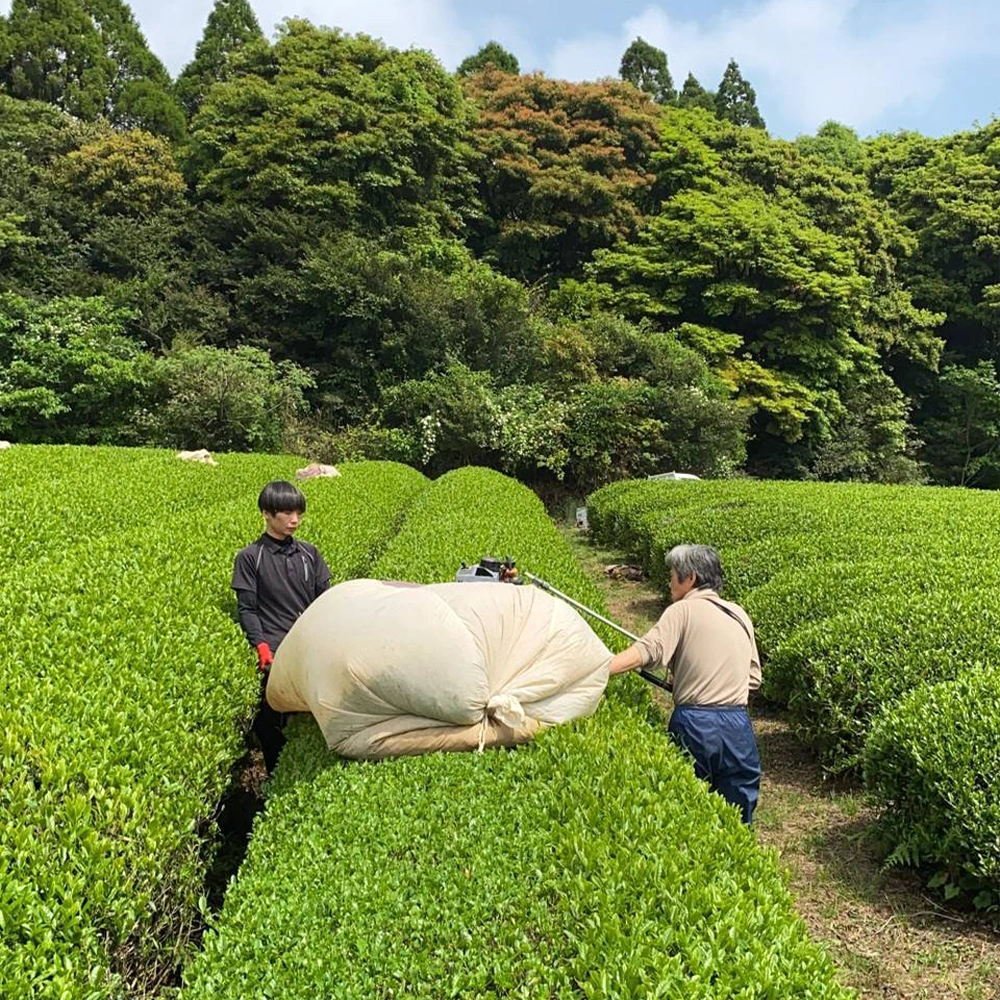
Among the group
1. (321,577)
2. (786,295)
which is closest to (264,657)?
(321,577)

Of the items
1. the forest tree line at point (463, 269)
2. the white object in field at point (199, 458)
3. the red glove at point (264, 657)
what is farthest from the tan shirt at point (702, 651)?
the forest tree line at point (463, 269)

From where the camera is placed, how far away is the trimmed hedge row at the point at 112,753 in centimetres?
192

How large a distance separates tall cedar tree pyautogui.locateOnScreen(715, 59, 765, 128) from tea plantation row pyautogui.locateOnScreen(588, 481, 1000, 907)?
123ft

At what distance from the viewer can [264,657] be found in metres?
3.79

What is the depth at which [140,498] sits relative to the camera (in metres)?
8.77

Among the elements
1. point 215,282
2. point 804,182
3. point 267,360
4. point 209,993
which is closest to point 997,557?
point 209,993

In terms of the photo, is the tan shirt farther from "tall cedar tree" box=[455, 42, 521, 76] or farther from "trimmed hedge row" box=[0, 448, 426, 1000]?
"tall cedar tree" box=[455, 42, 521, 76]

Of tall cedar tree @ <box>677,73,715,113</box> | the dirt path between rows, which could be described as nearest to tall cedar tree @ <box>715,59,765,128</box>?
tall cedar tree @ <box>677,73,715,113</box>

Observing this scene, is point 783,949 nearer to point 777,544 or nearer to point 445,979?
point 445,979

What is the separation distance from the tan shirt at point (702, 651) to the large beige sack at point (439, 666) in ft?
1.12

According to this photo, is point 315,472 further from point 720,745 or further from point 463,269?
point 463,269

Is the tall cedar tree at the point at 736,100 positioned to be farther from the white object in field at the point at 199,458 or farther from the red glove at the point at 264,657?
the red glove at the point at 264,657

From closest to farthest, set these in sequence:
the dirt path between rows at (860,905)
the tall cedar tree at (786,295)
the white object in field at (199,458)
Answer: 1. the dirt path between rows at (860,905)
2. the white object in field at (199,458)
3. the tall cedar tree at (786,295)

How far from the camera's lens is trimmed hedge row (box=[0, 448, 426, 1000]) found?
192cm
